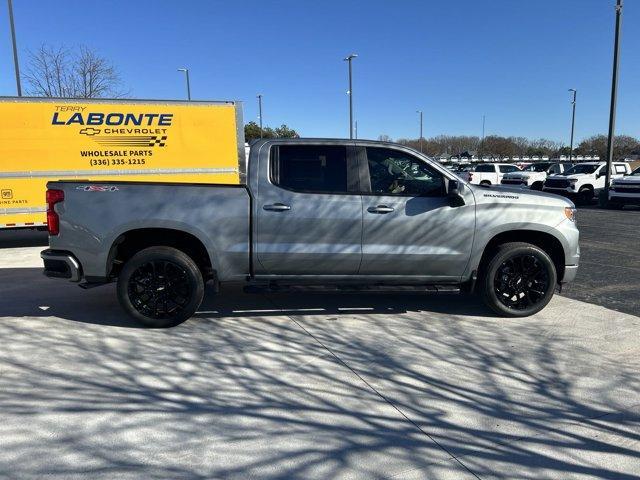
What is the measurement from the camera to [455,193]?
5246mm

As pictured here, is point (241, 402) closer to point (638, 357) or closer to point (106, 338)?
point (106, 338)

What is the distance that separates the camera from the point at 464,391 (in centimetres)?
385

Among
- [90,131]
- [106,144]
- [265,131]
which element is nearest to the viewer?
[90,131]

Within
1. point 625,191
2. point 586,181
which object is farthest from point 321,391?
point 586,181

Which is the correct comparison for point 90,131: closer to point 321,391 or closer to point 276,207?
point 276,207

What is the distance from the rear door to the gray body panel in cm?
1

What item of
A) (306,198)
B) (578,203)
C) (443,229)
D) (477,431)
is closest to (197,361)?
(306,198)

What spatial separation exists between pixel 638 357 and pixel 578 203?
19.4 meters

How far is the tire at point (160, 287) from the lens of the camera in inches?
201

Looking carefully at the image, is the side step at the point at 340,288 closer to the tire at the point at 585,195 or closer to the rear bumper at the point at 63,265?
the rear bumper at the point at 63,265

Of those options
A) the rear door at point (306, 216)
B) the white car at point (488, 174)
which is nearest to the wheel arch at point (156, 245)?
the rear door at point (306, 216)

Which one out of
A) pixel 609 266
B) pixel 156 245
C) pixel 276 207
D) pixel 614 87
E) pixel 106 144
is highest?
pixel 614 87

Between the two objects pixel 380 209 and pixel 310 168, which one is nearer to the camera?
pixel 380 209

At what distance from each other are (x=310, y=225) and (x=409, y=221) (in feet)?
3.36
